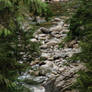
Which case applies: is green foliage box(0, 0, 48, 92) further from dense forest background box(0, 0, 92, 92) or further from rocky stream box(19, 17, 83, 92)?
rocky stream box(19, 17, 83, 92)

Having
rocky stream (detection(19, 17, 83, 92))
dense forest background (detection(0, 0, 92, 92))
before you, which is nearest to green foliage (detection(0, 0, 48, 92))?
dense forest background (detection(0, 0, 92, 92))

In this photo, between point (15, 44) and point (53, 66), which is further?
point (53, 66)

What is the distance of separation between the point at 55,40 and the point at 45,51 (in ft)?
6.07

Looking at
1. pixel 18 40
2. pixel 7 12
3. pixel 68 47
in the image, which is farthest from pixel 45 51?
pixel 7 12

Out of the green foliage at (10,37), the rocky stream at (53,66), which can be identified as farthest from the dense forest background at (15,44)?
the rocky stream at (53,66)

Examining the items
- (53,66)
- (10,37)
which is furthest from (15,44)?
(53,66)

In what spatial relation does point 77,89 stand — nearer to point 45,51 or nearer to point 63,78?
point 63,78

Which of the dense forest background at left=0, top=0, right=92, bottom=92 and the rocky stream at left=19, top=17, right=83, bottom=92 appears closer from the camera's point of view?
the dense forest background at left=0, top=0, right=92, bottom=92

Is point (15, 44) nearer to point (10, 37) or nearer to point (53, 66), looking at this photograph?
point (10, 37)

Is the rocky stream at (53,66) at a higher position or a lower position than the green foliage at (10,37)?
lower

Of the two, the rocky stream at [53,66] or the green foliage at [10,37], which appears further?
the rocky stream at [53,66]

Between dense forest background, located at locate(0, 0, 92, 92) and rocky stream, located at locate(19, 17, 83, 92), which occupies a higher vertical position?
dense forest background, located at locate(0, 0, 92, 92)

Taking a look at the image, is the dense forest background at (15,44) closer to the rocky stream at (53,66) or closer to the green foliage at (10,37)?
the green foliage at (10,37)

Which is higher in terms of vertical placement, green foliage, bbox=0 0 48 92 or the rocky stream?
green foliage, bbox=0 0 48 92
